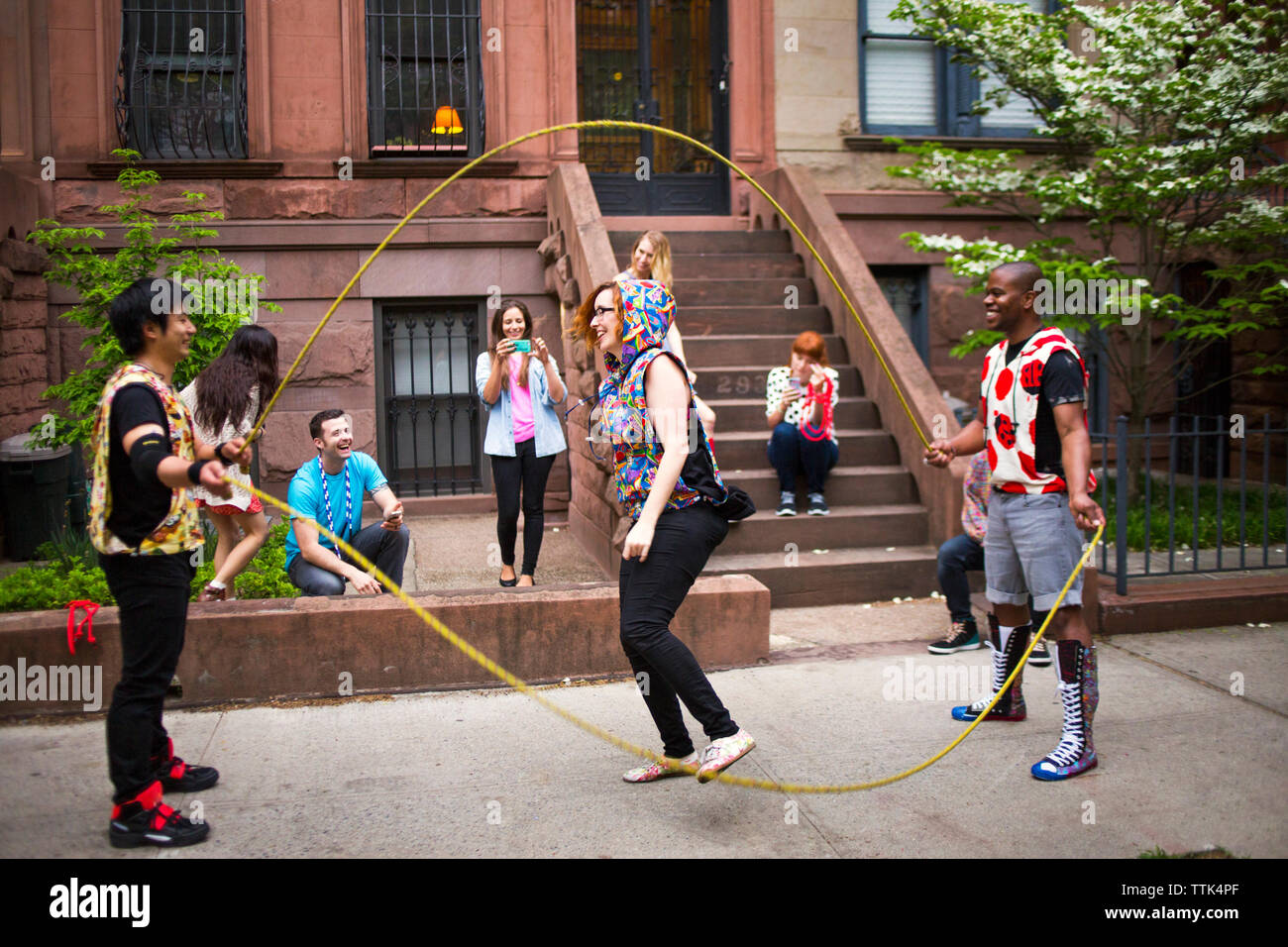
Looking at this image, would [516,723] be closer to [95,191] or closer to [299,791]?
[299,791]

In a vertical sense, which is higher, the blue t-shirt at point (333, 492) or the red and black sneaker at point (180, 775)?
the blue t-shirt at point (333, 492)

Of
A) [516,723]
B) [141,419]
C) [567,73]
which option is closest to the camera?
[141,419]

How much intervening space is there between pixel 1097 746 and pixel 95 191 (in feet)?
30.7

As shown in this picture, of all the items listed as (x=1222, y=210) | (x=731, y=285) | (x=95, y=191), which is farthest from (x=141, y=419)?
(x=1222, y=210)

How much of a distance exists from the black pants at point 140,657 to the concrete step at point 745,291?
20.4 feet

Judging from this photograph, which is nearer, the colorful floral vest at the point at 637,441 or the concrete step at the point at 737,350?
the colorful floral vest at the point at 637,441

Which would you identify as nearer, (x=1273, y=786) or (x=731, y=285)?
(x=1273, y=786)

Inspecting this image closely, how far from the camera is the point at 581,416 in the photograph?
8.94 meters

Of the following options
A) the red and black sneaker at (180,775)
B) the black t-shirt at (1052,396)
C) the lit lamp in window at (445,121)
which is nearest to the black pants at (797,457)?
the black t-shirt at (1052,396)

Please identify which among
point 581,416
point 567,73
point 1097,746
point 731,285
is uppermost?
point 567,73

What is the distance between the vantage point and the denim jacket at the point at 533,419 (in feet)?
23.5

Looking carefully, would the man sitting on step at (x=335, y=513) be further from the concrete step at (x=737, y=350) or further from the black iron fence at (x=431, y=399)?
the black iron fence at (x=431, y=399)

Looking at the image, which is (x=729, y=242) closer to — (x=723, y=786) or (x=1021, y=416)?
(x=1021, y=416)

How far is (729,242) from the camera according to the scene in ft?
34.1
